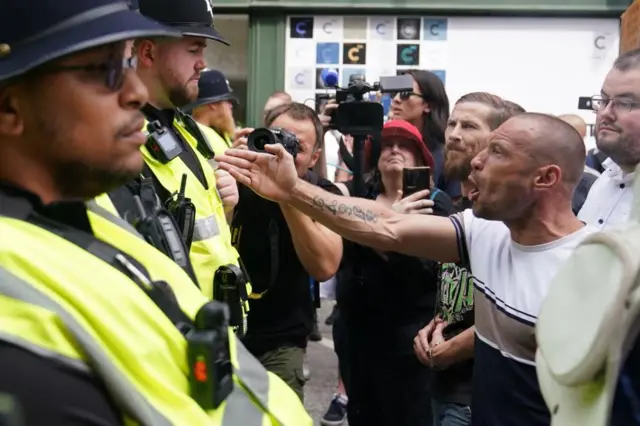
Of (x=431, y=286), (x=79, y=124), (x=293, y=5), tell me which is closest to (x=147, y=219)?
(x=79, y=124)

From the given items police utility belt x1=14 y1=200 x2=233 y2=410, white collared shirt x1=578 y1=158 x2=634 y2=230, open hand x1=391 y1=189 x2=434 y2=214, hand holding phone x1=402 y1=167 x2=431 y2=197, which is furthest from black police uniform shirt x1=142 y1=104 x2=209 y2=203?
white collared shirt x1=578 y1=158 x2=634 y2=230


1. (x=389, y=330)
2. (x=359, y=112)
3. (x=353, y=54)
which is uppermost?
(x=353, y=54)

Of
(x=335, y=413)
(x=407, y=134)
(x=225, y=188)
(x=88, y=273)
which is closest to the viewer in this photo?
(x=88, y=273)

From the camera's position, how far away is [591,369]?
0.83m

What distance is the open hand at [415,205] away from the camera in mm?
2482

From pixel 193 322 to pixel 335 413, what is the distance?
3.25 m

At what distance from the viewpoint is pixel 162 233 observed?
5.24 feet

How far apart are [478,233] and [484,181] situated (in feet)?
0.63

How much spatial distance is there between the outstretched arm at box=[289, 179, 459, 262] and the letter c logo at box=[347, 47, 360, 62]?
5195mm

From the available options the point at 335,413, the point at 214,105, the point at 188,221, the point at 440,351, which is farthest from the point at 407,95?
the point at 188,221

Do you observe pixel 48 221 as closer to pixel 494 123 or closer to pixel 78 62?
pixel 78 62

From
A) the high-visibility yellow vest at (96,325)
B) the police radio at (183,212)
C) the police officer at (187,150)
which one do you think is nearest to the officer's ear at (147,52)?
the police officer at (187,150)

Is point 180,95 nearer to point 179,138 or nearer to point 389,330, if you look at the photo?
point 179,138

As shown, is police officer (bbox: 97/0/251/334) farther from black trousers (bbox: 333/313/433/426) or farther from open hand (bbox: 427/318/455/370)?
black trousers (bbox: 333/313/433/426)
